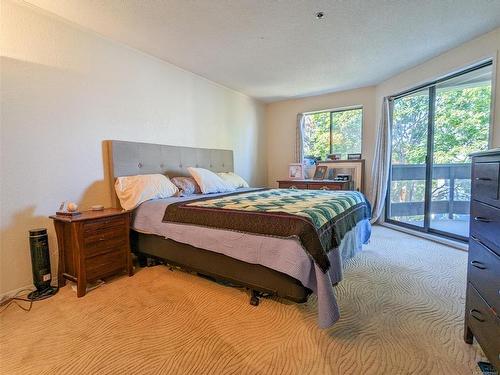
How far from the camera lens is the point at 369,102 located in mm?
4352

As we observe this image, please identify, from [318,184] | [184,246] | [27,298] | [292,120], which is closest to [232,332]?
[184,246]

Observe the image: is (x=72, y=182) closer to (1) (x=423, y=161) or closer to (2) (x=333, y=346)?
(2) (x=333, y=346)

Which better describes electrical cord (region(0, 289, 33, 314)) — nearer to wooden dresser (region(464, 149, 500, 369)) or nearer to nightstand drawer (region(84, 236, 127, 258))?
nightstand drawer (region(84, 236, 127, 258))

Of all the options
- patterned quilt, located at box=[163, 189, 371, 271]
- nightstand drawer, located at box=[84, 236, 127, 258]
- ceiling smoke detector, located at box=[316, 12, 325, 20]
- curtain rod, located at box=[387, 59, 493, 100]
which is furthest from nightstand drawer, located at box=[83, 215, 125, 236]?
curtain rod, located at box=[387, 59, 493, 100]

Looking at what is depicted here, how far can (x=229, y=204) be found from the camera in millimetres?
2211

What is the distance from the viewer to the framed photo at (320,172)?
15.2 ft

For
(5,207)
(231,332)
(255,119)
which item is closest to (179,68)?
(255,119)

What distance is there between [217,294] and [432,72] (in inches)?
149

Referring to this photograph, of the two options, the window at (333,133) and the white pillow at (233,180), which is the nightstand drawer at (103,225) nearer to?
the white pillow at (233,180)

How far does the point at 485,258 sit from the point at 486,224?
17cm

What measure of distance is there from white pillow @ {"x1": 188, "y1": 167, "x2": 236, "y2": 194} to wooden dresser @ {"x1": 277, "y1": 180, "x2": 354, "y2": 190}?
5.13 ft

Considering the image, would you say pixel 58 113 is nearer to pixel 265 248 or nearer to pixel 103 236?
pixel 103 236

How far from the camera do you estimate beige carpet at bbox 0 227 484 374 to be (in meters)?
1.29

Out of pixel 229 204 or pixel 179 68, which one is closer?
pixel 229 204
